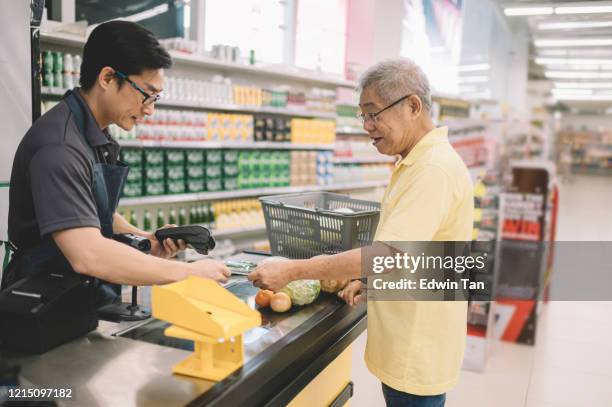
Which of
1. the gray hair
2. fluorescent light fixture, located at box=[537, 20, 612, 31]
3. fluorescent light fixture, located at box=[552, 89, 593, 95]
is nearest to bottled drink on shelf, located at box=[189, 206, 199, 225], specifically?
the gray hair

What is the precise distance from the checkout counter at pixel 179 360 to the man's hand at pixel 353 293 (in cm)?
3

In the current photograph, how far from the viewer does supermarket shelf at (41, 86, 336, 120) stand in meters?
4.12

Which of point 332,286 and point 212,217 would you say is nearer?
point 332,286

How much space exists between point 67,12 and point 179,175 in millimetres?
1745

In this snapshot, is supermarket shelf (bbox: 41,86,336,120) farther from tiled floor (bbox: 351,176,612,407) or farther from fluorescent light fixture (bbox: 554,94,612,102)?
fluorescent light fixture (bbox: 554,94,612,102)

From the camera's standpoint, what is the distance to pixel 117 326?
1760mm

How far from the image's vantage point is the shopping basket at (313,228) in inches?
90.4

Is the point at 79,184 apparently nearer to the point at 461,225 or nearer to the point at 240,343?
the point at 240,343

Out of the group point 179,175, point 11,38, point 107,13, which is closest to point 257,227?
point 179,175

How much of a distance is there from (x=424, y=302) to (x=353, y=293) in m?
0.36

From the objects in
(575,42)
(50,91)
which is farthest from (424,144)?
(575,42)

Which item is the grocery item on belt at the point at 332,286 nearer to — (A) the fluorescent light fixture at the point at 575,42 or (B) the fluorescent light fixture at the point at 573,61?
(A) the fluorescent light fixture at the point at 575,42

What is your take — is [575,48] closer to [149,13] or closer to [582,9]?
[582,9]

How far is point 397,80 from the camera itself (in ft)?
6.17
